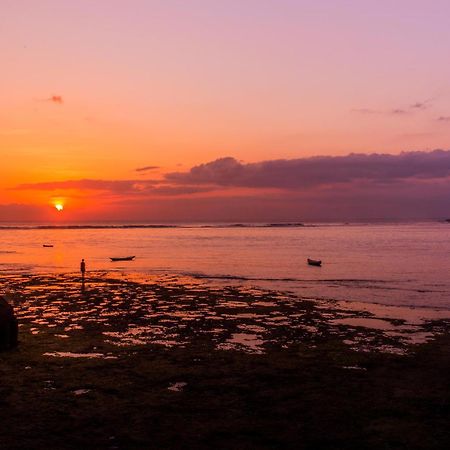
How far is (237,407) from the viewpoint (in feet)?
43.3

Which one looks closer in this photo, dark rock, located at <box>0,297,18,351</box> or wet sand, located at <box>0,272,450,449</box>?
wet sand, located at <box>0,272,450,449</box>

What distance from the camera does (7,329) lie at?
18656 millimetres

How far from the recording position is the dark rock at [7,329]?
728 inches

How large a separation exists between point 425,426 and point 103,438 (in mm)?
7422

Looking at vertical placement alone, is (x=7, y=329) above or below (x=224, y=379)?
above

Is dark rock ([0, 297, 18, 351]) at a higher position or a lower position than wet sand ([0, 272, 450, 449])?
higher

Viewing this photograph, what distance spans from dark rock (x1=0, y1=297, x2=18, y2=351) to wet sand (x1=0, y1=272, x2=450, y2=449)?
0.58 m

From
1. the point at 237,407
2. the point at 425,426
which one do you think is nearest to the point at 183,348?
the point at 237,407

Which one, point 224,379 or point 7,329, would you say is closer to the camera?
point 224,379

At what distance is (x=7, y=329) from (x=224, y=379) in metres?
8.54

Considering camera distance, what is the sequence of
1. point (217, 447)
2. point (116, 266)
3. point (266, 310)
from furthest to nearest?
point (116, 266) < point (266, 310) < point (217, 447)

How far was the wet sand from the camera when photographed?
11.6 meters

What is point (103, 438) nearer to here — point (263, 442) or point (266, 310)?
point (263, 442)

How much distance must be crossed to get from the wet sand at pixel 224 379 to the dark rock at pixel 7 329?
0.58 m
